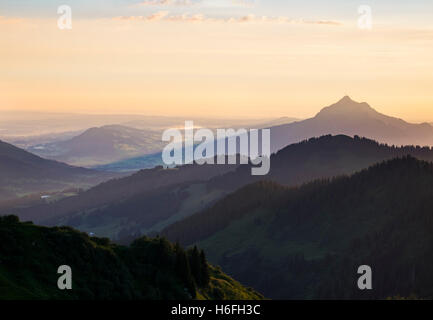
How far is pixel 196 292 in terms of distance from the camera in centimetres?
15075
